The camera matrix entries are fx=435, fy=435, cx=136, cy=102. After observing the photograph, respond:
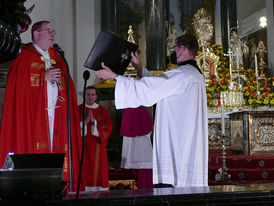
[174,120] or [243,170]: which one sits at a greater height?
[174,120]

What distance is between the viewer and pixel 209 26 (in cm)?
1220

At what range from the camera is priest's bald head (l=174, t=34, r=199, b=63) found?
3.64 meters

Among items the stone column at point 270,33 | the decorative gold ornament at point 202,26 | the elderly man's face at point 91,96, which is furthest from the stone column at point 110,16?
the stone column at point 270,33

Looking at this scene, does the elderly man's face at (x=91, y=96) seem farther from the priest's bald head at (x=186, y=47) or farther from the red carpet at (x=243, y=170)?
the priest's bald head at (x=186, y=47)

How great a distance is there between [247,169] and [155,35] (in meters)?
4.10

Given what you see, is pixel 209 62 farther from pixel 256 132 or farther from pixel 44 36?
pixel 44 36

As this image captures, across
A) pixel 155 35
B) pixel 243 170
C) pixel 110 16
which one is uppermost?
pixel 110 16

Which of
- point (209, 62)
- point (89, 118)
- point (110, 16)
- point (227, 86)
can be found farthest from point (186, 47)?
point (209, 62)

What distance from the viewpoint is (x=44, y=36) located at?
16.0 feet

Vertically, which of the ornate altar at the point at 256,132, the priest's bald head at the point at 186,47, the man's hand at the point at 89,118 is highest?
the priest's bald head at the point at 186,47

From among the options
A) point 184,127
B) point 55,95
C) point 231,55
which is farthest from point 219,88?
point 184,127

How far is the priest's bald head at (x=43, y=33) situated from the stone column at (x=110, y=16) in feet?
17.3

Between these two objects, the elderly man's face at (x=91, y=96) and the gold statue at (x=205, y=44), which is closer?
the elderly man's face at (x=91, y=96)

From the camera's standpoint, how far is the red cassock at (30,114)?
15.1ft
